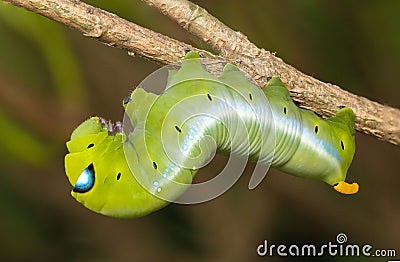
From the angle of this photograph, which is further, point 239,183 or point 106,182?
point 239,183

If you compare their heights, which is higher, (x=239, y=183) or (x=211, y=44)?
(x=239, y=183)

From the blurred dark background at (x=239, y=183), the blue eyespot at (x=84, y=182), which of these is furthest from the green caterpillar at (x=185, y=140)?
the blurred dark background at (x=239, y=183)

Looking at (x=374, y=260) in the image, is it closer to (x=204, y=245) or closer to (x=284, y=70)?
(x=204, y=245)

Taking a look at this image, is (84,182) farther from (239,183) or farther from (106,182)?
(239,183)

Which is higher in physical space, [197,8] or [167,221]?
[167,221]

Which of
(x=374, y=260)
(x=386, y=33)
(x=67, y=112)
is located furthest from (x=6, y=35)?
(x=374, y=260)

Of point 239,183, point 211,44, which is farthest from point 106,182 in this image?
point 239,183
